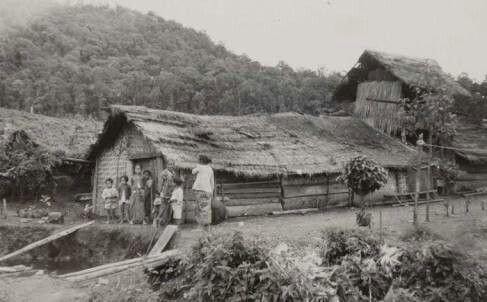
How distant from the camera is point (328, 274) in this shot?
6.48 meters

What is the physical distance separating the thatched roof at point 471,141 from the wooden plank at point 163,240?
14.8 m

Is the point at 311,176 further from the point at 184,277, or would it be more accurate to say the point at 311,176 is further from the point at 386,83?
the point at 184,277

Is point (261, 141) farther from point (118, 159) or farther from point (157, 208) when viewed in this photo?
point (157, 208)

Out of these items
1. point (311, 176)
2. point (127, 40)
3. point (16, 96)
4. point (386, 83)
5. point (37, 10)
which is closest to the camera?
point (311, 176)

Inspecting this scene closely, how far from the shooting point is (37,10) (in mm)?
54812

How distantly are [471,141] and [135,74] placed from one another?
27.4 metres

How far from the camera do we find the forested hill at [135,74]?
35.1 metres

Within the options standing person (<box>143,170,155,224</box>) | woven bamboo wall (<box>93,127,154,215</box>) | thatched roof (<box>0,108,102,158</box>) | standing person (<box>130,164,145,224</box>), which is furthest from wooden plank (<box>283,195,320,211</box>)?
thatched roof (<box>0,108,102,158</box>)

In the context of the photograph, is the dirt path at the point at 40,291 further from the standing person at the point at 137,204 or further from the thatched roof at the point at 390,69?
the thatched roof at the point at 390,69

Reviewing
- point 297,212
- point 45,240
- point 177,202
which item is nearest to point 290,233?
point 177,202

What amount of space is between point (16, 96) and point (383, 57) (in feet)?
85.5

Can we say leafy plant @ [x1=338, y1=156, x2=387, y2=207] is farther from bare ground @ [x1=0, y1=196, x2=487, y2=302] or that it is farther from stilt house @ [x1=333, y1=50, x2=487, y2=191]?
stilt house @ [x1=333, y1=50, x2=487, y2=191]

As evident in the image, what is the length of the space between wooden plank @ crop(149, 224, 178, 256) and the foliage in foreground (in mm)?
2415

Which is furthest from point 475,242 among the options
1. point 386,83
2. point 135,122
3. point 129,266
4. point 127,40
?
point 127,40
